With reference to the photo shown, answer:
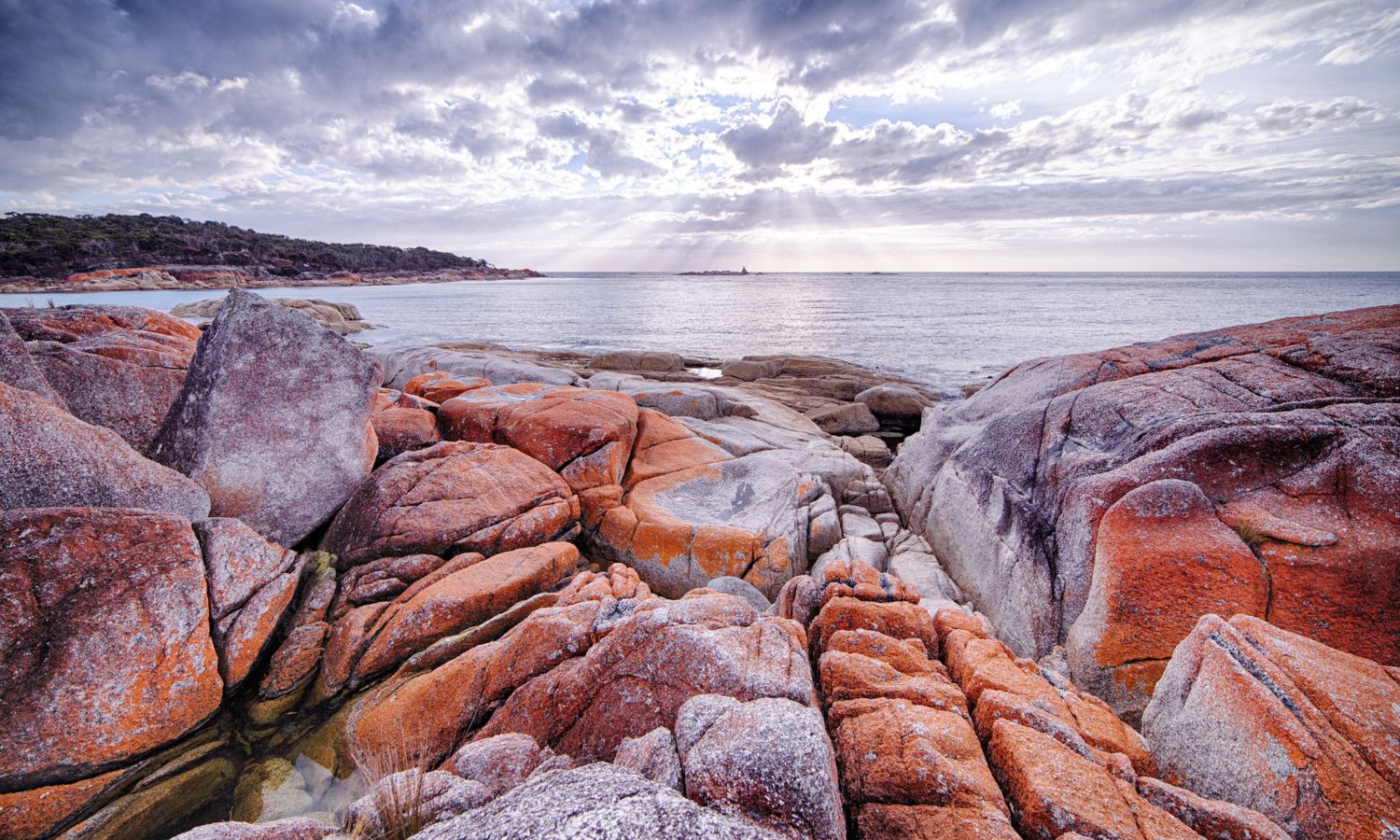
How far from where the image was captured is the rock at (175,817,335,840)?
3117 mm

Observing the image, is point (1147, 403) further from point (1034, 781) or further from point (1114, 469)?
point (1034, 781)

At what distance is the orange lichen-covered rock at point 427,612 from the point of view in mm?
6352

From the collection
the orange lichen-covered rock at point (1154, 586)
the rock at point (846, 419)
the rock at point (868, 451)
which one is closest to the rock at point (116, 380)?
the orange lichen-covered rock at point (1154, 586)

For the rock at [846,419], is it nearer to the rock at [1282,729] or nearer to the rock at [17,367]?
the rock at [1282,729]

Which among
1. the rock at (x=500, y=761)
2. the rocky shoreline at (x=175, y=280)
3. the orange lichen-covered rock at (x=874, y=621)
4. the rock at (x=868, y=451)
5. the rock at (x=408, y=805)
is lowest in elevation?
the rock at (x=868, y=451)

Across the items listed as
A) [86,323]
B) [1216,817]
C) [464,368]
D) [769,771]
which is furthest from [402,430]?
[464,368]

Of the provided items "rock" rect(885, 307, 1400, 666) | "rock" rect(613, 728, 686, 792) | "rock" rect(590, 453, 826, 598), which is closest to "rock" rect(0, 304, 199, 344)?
"rock" rect(590, 453, 826, 598)

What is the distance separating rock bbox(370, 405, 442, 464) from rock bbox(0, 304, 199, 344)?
472 centimetres

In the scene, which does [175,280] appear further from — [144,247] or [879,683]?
[879,683]

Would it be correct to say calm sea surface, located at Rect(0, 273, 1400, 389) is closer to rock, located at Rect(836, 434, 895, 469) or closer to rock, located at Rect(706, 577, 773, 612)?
rock, located at Rect(836, 434, 895, 469)

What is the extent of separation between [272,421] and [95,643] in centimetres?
380

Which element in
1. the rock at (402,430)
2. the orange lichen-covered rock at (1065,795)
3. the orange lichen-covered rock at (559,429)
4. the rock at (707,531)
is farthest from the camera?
the orange lichen-covered rock at (559,429)

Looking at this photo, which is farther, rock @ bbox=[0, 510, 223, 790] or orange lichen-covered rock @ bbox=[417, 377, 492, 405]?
orange lichen-covered rock @ bbox=[417, 377, 492, 405]

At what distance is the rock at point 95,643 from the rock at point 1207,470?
32.8 feet
